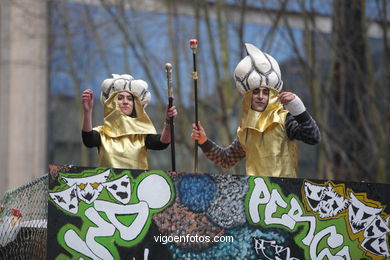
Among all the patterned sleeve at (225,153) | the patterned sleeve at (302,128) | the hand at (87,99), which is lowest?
the patterned sleeve at (225,153)

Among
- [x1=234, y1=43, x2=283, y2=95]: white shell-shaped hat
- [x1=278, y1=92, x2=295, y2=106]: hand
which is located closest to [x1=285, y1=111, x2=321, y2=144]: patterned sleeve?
[x1=278, y1=92, x2=295, y2=106]: hand

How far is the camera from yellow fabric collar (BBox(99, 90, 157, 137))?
7.27 m

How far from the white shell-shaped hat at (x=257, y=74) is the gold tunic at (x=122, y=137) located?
2.70 ft

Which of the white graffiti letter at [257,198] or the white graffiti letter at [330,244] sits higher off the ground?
the white graffiti letter at [257,198]

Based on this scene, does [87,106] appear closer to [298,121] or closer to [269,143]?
[269,143]

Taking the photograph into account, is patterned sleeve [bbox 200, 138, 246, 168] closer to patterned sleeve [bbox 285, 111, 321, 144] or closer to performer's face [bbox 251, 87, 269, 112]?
performer's face [bbox 251, 87, 269, 112]

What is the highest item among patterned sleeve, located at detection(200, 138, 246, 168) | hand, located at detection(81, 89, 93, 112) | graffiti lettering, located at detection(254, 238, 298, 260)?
hand, located at detection(81, 89, 93, 112)

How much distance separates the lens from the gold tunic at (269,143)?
6840mm

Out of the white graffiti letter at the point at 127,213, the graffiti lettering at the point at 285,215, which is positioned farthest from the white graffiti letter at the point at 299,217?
the white graffiti letter at the point at 127,213

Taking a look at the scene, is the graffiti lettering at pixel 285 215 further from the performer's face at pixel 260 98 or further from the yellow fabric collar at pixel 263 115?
the performer's face at pixel 260 98

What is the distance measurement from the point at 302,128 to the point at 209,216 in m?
1.22

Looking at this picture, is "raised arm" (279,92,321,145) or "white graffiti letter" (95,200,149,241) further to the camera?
"raised arm" (279,92,321,145)

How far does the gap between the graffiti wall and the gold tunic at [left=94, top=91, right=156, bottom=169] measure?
1362 millimetres

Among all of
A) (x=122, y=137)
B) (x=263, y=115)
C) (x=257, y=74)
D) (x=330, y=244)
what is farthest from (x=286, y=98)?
(x=122, y=137)
